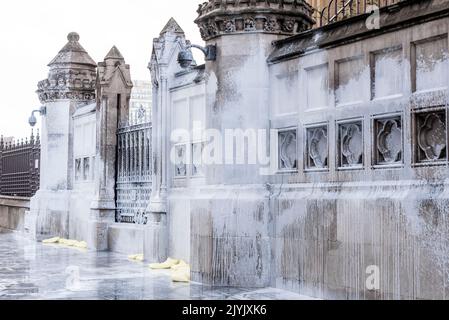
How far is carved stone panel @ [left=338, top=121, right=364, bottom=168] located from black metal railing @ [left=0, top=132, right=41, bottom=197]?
17.0m

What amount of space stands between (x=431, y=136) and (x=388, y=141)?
25.8 inches

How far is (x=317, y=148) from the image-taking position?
9453 mm

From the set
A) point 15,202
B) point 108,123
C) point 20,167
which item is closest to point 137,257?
point 108,123

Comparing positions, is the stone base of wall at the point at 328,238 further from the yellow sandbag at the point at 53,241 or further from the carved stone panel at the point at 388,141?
the yellow sandbag at the point at 53,241

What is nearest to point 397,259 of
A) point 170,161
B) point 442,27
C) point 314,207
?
point 314,207

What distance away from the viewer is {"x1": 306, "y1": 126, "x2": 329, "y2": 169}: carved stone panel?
30.4ft

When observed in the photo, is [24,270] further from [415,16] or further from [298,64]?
[415,16]

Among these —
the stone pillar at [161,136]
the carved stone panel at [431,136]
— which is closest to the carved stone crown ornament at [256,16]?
the carved stone panel at [431,136]

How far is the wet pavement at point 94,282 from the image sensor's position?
30.0 ft

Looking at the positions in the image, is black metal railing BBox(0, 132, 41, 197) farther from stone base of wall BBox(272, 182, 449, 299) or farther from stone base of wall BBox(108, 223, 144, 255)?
stone base of wall BBox(272, 182, 449, 299)

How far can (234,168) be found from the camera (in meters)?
10.2

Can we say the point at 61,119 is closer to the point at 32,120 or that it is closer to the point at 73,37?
the point at 32,120

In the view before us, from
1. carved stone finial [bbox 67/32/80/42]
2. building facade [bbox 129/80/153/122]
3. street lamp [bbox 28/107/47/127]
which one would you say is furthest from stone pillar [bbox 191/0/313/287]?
street lamp [bbox 28/107/47/127]

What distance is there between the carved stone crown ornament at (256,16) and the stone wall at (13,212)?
14.4m
